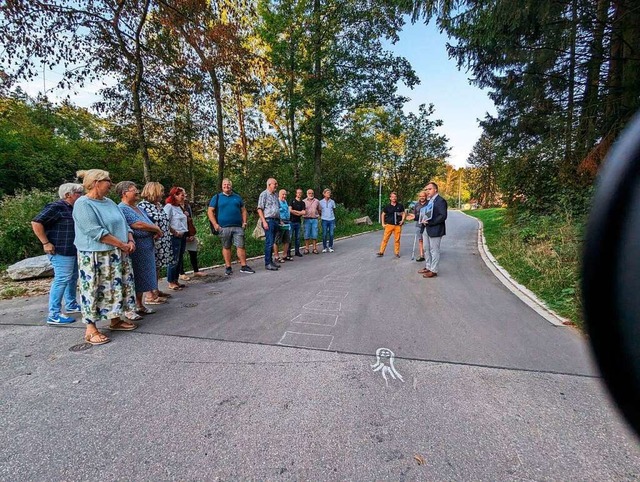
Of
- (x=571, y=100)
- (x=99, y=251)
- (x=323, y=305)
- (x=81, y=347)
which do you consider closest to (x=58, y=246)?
(x=99, y=251)

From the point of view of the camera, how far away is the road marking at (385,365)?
262 cm

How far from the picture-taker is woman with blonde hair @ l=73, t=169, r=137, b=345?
318cm

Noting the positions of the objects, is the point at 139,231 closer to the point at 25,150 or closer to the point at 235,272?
the point at 235,272

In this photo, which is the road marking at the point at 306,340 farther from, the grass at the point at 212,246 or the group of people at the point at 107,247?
the grass at the point at 212,246

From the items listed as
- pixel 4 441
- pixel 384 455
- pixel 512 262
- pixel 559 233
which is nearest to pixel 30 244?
pixel 4 441

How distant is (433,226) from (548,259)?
8.34 ft

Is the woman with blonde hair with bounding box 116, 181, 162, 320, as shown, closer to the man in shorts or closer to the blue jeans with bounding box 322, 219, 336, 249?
the man in shorts

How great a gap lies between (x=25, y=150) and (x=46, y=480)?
22.4 m

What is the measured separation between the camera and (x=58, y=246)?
155 inches

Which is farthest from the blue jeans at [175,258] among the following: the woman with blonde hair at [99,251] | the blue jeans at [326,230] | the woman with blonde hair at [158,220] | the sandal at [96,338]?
the blue jeans at [326,230]

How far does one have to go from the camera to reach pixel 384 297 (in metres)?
4.90

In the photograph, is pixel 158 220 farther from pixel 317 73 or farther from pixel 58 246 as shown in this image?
pixel 317 73

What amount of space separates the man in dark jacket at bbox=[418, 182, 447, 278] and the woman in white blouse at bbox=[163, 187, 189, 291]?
459cm

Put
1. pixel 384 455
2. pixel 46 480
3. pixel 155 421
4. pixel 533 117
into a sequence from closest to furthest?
pixel 46 480, pixel 384 455, pixel 155 421, pixel 533 117
